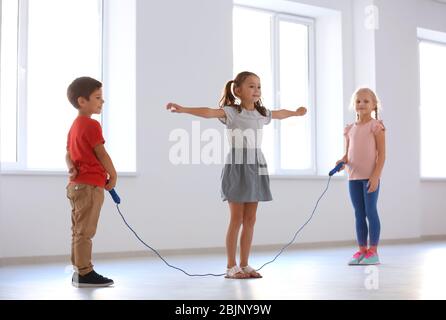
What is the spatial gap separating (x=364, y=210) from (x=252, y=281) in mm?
1193

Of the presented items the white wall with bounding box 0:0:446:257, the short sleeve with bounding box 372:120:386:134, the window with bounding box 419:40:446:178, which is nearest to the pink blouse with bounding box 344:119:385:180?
the short sleeve with bounding box 372:120:386:134

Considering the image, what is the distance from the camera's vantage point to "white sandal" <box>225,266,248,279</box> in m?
3.38

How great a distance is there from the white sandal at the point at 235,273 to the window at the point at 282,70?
2.98 meters

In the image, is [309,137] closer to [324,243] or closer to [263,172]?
[324,243]

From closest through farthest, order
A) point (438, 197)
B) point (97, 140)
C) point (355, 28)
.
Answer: point (97, 140), point (355, 28), point (438, 197)

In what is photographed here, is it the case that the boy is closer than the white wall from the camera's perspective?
Yes

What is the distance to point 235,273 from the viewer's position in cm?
341

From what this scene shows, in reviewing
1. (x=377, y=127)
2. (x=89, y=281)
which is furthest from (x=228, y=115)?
(x=377, y=127)

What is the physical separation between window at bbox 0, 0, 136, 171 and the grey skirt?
177 centimetres

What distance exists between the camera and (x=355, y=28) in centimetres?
661

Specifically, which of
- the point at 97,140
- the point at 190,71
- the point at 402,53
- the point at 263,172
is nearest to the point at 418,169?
the point at 402,53

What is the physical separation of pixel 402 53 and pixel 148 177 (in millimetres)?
3009

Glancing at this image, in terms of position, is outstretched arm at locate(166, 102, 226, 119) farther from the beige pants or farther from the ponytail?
the beige pants

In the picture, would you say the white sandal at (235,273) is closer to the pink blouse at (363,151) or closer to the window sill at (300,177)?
the pink blouse at (363,151)
